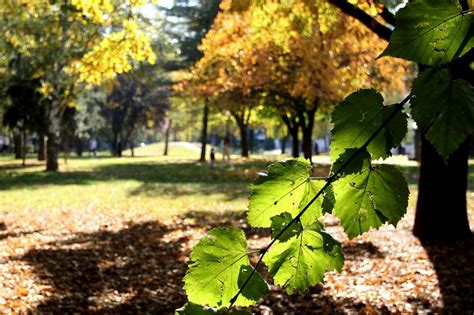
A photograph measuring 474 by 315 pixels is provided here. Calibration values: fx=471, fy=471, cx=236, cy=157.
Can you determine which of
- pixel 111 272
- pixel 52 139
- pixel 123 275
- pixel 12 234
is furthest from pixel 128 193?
pixel 123 275

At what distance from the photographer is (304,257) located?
1.60 ft

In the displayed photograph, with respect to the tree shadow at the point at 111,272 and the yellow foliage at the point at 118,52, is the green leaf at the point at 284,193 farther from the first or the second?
the yellow foliage at the point at 118,52

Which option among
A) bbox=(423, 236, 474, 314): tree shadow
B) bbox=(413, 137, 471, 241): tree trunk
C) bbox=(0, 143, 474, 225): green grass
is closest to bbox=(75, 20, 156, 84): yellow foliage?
bbox=(413, 137, 471, 241): tree trunk

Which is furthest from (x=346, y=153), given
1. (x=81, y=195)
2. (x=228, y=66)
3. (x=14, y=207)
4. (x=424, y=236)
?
(x=228, y=66)

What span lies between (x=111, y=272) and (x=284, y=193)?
743 centimetres

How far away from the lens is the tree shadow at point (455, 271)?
5523 mm

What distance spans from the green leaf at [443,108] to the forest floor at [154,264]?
434 centimetres

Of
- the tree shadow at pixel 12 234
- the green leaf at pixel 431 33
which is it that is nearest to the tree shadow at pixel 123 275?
the tree shadow at pixel 12 234

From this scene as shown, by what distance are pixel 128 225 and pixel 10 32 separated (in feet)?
43.2

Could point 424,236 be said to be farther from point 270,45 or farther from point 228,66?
point 228,66

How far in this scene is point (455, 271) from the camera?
651 cm

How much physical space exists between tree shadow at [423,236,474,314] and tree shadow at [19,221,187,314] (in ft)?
11.0

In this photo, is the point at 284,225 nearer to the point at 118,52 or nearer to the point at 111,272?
the point at 111,272

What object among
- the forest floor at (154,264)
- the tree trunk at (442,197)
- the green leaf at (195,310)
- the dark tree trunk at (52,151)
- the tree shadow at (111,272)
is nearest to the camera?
the green leaf at (195,310)
